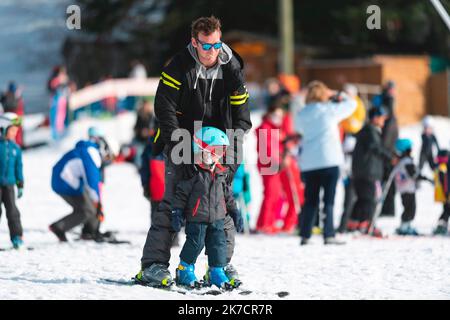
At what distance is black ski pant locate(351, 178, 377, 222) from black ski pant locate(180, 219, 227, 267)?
4.93m

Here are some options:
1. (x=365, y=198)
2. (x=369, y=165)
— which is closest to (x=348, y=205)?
(x=365, y=198)

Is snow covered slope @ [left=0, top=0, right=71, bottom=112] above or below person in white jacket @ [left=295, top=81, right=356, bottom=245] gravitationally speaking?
above

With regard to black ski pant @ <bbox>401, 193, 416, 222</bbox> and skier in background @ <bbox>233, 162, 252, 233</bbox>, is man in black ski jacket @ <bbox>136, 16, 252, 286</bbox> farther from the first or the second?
black ski pant @ <bbox>401, 193, 416, 222</bbox>

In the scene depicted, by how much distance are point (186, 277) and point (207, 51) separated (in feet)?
5.11

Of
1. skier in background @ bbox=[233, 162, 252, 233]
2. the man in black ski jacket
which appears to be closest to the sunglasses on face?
the man in black ski jacket

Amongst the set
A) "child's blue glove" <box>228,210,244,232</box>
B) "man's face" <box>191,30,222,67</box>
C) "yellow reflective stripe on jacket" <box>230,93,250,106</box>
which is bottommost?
"child's blue glove" <box>228,210,244,232</box>

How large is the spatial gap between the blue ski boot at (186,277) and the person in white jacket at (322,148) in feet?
11.7

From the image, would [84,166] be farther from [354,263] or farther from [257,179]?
[257,179]

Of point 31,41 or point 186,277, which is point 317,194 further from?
point 31,41

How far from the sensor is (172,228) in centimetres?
715

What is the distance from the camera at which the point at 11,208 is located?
9688 mm

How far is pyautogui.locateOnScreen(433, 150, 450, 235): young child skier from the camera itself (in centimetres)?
1200

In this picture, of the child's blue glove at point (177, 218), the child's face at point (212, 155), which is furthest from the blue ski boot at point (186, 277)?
the child's face at point (212, 155)

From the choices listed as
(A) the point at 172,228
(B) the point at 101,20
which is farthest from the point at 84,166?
(B) the point at 101,20
